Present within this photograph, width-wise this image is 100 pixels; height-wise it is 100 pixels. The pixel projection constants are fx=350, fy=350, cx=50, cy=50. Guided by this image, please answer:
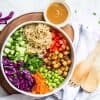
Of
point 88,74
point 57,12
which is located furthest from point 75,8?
point 88,74

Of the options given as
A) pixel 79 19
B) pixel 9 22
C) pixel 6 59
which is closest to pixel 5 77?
pixel 6 59

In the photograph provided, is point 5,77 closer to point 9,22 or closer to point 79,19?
point 9,22

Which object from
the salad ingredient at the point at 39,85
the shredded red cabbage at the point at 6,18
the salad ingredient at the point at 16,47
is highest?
the shredded red cabbage at the point at 6,18

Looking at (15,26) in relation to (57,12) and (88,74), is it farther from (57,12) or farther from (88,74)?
(88,74)

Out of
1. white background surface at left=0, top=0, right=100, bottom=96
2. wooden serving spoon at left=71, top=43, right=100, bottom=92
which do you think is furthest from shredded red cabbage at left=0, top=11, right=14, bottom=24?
wooden serving spoon at left=71, top=43, right=100, bottom=92

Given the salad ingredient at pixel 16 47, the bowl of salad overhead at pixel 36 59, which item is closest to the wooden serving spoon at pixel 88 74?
Result: the bowl of salad overhead at pixel 36 59

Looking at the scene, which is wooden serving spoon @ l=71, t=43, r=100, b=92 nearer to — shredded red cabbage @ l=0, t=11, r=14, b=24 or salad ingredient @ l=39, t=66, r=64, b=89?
salad ingredient @ l=39, t=66, r=64, b=89

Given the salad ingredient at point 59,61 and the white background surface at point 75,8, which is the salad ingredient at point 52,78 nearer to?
the salad ingredient at point 59,61
